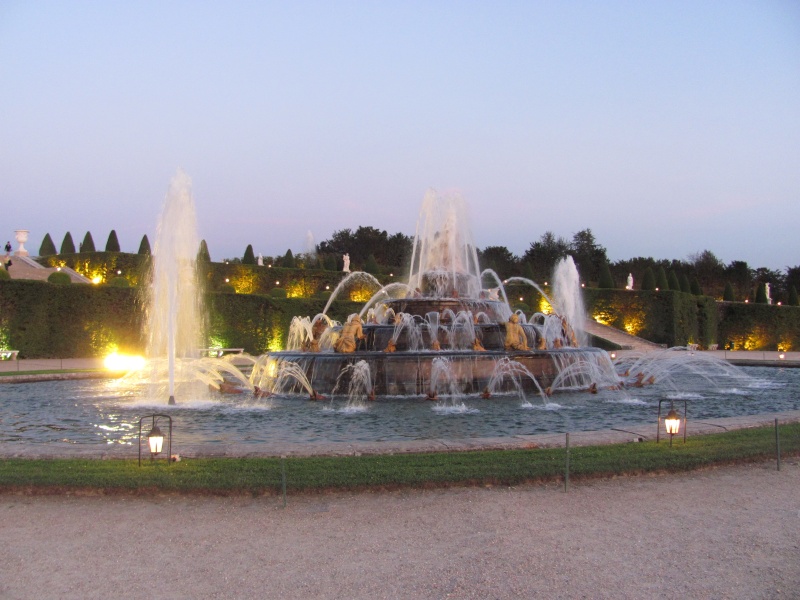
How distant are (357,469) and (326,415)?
4964 millimetres

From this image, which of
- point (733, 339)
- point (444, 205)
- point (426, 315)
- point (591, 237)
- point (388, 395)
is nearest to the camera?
point (388, 395)

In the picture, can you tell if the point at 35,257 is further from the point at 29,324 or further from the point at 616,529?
the point at 616,529

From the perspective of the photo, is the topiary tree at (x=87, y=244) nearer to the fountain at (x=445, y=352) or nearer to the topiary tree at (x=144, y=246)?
the topiary tree at (x=144, y=246)

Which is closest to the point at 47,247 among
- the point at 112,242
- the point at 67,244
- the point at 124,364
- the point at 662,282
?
the point at 67,244

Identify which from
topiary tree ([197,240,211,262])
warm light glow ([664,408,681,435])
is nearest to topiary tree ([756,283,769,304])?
topiary tree ([197,240,211,262])

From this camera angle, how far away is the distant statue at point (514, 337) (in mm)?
15078

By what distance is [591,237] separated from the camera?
85.5 metres

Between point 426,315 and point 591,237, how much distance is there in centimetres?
7239

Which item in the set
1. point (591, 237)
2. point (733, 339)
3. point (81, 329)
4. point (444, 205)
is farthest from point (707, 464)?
point (591, 237)

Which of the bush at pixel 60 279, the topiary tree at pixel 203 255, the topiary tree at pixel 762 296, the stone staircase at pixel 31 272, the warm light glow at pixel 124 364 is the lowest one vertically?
the warm light glow at pixel 124 364

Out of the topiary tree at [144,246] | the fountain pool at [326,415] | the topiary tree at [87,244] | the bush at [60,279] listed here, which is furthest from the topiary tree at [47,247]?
the fountain pool at [326,415]

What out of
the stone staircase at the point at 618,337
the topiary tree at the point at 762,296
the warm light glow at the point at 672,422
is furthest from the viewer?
the topiary tree at the point at 762,296

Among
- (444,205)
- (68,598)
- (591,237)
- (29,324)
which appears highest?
(591,237)

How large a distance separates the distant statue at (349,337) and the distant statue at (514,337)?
3.36 meters
